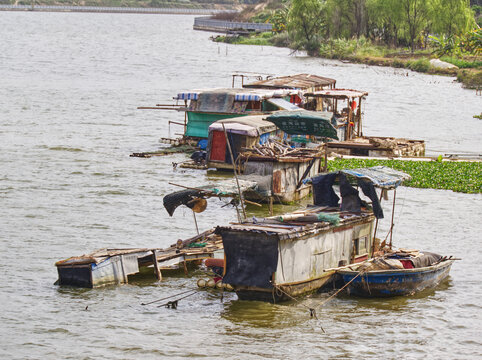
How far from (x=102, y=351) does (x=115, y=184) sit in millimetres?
16282

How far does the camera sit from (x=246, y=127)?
108ft

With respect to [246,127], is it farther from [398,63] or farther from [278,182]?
[398,63]

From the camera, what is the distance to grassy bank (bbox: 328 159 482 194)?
1239 inches

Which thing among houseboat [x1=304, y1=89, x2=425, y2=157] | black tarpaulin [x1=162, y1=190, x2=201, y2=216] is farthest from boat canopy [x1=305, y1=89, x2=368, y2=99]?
black tarpaulin [x1=162, y1=190, x2=201, y2=216]

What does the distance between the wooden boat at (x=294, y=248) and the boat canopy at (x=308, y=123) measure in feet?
22.7

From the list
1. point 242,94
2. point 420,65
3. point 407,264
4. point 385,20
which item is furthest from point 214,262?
point 385,20

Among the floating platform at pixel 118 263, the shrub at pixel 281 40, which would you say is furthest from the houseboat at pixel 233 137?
Result: the shrub at pixel 281 40

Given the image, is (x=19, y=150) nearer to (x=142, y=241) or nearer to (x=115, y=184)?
(x=115, y=184)

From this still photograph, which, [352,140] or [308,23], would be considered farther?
[308,23]

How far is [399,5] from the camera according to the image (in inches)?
3433

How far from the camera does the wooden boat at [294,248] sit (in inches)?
709

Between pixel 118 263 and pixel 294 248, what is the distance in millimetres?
4645

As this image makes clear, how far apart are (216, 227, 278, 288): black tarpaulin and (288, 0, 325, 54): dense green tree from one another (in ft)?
272

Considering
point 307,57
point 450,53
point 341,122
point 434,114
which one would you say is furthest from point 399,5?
point 341,122
